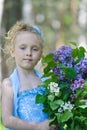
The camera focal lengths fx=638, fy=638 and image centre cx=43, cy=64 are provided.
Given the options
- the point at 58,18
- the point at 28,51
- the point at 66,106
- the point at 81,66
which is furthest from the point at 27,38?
the point at 58,18

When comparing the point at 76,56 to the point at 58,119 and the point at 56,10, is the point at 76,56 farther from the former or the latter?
the point at 56,10

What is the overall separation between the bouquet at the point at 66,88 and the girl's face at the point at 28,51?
10.3 inches

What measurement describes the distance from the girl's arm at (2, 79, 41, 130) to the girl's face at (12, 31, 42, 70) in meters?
0.20

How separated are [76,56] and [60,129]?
1.86 feet

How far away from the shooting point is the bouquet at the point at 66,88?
462cm

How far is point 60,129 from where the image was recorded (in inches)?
190

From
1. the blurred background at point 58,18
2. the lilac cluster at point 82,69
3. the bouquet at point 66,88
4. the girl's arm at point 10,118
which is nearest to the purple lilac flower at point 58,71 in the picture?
the bouquet at point 66,88

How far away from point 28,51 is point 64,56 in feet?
1.38

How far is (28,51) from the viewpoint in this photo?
5.05m

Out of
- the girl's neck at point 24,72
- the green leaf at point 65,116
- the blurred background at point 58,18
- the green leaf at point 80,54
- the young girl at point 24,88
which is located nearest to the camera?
the green leaf at point 65,116

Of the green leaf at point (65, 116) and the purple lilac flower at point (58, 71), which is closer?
the green leaf at point (65, 116)

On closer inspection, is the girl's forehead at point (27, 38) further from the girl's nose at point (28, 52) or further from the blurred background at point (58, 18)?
the blurred background at point (58, 18)

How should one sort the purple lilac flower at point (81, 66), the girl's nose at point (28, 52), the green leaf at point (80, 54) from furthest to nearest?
the girl's nose at point (28, 52)
the green leaf at point (80, 54)
the purple lilac flower at point (81, 66)

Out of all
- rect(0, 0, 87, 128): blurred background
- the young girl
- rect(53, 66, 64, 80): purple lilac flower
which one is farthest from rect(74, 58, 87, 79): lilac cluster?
rect(0, 0, 87, 128): blurred background
